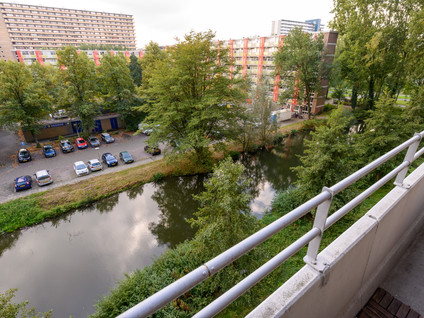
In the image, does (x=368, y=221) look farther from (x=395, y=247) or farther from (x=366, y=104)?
(x=366, y=104)

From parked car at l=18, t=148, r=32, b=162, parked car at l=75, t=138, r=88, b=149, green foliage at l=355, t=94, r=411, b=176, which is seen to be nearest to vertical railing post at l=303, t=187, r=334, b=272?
green foliage at l=355, t=94, r=411, b=176

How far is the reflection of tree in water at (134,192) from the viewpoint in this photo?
51.2ft

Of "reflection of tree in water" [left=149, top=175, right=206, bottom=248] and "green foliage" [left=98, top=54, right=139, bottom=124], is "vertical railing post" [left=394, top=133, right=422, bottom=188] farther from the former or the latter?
"green foliage" [left=98, top=54, right=139, bottom=124]

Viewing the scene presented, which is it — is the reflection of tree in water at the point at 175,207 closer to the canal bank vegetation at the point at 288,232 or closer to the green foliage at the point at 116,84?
the canal bank vegetation at the point at 288,232

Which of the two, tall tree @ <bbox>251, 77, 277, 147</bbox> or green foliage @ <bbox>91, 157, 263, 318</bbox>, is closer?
green foliage @ <bbox>91, 157, 263, 318</bbox>

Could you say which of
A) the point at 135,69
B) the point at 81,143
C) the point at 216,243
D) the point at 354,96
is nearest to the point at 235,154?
the point at 216,243

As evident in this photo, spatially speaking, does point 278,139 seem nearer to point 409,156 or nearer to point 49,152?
point 49,152

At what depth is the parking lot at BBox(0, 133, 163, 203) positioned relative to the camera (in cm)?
1597

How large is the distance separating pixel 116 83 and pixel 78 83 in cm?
375

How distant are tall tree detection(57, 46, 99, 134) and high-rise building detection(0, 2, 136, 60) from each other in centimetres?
7025

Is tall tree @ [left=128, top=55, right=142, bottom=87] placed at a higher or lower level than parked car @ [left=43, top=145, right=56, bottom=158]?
higher

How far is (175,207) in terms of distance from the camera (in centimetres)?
1458

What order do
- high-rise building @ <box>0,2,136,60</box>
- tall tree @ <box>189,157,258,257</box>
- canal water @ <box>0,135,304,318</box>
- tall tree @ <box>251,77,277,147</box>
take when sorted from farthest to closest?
high-rise building @ <box>0,2,136,60</box> → tall tree @ <box>251,77,277,147</box> → canal water @ <box>0,135,304,318</box> → tall tree @ <box>189,157,258,257</box>

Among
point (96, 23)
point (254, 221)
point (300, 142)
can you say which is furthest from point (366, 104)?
point (96, 23)
